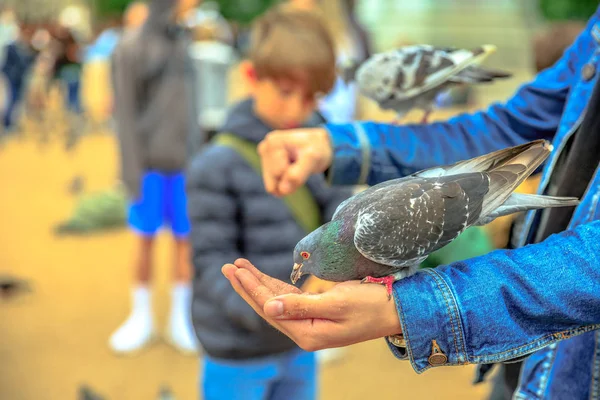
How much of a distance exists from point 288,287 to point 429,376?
3.47m

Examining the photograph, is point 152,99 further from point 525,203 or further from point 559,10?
point 559,10

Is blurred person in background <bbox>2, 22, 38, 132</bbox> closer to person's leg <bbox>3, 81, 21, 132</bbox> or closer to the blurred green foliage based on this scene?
person's leg <bbox>3, 81, 21, 132</bbox>

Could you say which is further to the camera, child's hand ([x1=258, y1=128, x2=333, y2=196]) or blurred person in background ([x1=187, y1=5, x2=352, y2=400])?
blurred person in background ([x1=187, y1=5, x2=352, y2=400])

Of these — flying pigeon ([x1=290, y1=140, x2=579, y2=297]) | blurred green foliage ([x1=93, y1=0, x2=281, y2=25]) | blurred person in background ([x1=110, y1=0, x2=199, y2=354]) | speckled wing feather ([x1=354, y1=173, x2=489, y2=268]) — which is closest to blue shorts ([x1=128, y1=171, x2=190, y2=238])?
blurred person in background ([x1=110, y1=0, x2=199, y2=354])

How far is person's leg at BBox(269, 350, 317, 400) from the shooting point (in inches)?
102

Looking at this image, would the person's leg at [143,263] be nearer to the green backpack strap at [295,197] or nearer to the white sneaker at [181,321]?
the white sneaker at [181,321]

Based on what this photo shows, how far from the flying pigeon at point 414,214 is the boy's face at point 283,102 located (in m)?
1.25

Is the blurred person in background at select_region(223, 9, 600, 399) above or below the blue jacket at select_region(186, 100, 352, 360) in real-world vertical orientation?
above

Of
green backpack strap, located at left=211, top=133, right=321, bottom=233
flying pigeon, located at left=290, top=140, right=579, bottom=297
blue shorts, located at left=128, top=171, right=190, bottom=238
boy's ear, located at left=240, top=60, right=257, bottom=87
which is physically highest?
boy's ear, located at left=240, top=60, right=257, bottom=87

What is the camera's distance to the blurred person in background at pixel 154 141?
4457 mm

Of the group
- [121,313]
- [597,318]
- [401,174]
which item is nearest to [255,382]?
[401,174]

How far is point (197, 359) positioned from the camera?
14.9ft

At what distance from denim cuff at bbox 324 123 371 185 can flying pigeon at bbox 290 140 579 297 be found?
15.6 inches

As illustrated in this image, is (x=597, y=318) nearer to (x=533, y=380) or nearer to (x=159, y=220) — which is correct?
(x=533, y=380)
